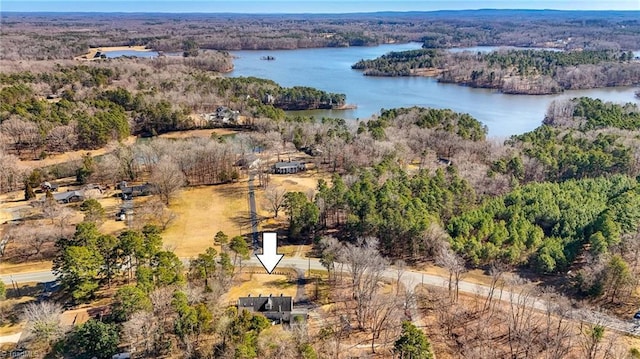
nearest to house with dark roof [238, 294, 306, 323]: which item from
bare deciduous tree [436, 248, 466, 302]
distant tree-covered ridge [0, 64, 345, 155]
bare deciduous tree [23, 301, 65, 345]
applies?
bare deciduous tree [23, 301, 65, 345]

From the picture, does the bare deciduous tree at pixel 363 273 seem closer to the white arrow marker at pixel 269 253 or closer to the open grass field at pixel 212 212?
the white arrow marker at pixel 269 253

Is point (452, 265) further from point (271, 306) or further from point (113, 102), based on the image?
point (113, 102)

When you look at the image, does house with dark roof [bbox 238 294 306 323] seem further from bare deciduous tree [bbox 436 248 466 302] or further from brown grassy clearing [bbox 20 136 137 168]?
brown grassy clearing [bbox 20 136 137 168]

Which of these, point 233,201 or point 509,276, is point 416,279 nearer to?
point 509,276

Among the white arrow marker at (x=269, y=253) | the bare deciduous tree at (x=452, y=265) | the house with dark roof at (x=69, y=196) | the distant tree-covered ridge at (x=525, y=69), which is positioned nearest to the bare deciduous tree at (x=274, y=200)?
the white arrow marker at (x=269, y=253)

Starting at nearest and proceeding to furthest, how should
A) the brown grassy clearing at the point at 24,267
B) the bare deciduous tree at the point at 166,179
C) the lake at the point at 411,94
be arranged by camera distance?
the brown grassy clearing at the point at 24,267, the bare deciduous tree at the point at 166,179, the lake at the point at 411,94

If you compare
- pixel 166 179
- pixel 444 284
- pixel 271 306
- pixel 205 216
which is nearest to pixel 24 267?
pixel 166 179
